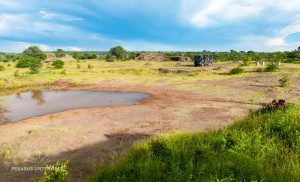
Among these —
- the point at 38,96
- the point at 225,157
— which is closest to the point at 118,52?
the point at 38,96

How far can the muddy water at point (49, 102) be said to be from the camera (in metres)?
16.5

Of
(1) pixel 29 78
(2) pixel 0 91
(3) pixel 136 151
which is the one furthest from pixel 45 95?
(3) pixel 136 151

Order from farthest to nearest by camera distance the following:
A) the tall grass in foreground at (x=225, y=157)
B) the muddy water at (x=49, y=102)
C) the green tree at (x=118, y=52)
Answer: the green tree at (x=118, y=52) → the muddy water at (x=49, y=102) → the tall grass in foreground at (x=225, y=157)

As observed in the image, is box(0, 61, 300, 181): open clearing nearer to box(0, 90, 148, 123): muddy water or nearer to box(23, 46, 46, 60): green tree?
box(0, 90, 148, 123): muddy water

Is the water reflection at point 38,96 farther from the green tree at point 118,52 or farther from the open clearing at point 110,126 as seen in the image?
the green tree at point 118,52

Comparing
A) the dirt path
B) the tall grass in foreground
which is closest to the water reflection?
the dirt path

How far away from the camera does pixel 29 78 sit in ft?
102

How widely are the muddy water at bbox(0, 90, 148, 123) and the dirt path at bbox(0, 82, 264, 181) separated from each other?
2.21 m

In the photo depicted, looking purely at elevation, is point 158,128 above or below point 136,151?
below

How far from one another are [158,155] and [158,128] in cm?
634

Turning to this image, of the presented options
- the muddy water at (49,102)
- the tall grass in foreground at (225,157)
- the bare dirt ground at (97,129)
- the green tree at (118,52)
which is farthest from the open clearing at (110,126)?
the green tree at (118,52)

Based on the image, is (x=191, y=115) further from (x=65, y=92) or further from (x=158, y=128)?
(x=65, y=92)

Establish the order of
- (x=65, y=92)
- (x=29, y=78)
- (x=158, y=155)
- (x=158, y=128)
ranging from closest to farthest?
(x=158, y=155) → (x=158, y=128) → (x=65, y=92) → (x=29, y=78)

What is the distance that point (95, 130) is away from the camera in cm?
1162
